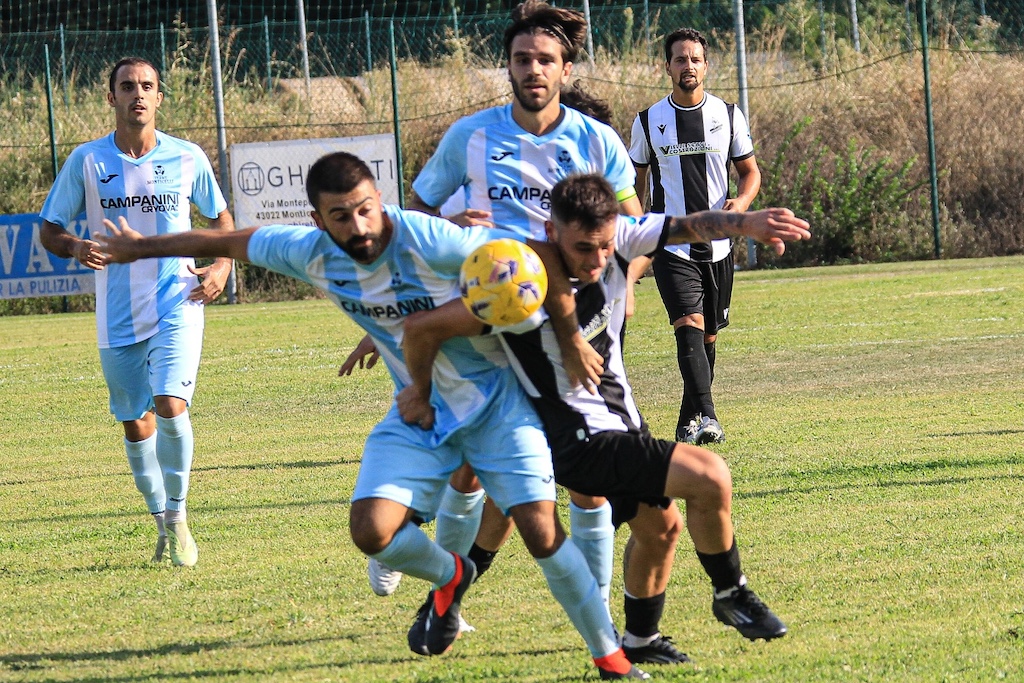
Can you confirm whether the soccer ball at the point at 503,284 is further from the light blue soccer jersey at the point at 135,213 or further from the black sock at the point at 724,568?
the light blue soccer jersey at the point at 135,213

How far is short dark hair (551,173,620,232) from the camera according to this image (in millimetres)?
4301

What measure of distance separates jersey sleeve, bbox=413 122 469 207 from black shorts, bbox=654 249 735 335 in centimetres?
318

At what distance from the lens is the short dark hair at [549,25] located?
213 inches

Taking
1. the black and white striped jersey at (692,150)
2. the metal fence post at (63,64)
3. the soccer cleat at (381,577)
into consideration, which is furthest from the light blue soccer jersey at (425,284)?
the metal fence post at (63,64)

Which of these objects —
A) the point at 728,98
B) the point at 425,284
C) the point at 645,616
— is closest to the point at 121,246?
the point at 425,284

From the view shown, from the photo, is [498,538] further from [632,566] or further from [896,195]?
[896,195]

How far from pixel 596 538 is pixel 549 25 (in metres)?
1.88

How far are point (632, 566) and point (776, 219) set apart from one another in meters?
1.14

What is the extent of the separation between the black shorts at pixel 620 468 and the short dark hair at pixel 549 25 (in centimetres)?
169

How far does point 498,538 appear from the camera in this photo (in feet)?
17.4

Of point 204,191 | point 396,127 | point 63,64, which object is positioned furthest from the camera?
point 63,64

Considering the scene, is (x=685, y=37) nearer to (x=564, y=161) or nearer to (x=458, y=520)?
(x=564, y=161)

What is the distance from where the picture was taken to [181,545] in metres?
6.25

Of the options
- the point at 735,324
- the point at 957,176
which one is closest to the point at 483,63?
the point at 957,176
